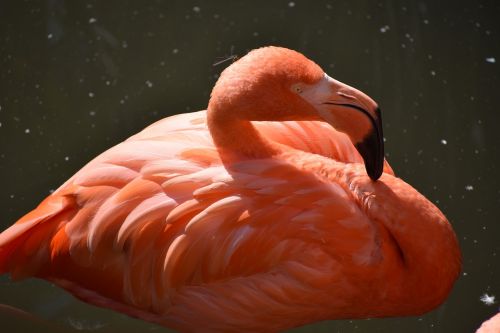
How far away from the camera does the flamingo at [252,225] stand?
2.70 meters

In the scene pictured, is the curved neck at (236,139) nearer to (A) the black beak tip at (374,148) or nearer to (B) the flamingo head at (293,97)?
(B) the flamingo head at (293,97)

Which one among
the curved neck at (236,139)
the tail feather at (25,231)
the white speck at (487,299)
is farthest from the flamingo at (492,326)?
the tail feather at (25,231)

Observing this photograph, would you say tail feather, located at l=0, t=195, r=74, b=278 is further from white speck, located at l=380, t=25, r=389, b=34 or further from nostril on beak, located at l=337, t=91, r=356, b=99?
white speck, located at l=380, t=25, r=389, b=34

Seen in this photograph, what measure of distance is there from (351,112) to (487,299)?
1388mm

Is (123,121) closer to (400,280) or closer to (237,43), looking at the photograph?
(237,43)

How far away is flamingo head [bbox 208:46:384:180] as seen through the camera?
2650mm

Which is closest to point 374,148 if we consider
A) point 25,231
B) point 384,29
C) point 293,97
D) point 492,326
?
point 293,97

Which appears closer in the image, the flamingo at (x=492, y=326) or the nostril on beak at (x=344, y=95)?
the flamingo at (x=492, y=326)

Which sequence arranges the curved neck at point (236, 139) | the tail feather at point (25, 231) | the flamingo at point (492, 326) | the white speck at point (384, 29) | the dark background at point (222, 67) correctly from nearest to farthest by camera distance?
the flamingo at point (492, 326)
the curved neck at point (236, 139)
the tail feather at point (25, 231)
the dark background at point (222, 67)
the white speck at point (384, 29)

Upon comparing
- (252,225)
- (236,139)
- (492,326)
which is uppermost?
(236,139)

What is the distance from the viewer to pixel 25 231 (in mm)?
2959

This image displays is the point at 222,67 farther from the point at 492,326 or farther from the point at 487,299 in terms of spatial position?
the point at 492,326

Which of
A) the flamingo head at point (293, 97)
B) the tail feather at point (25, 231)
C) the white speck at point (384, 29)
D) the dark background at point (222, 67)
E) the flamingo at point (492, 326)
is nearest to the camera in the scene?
the flamingo at point (492, 326)

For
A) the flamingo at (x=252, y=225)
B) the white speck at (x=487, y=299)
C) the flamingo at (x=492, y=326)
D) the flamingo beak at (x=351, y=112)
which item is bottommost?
the white speck at (x=487, y=299)
